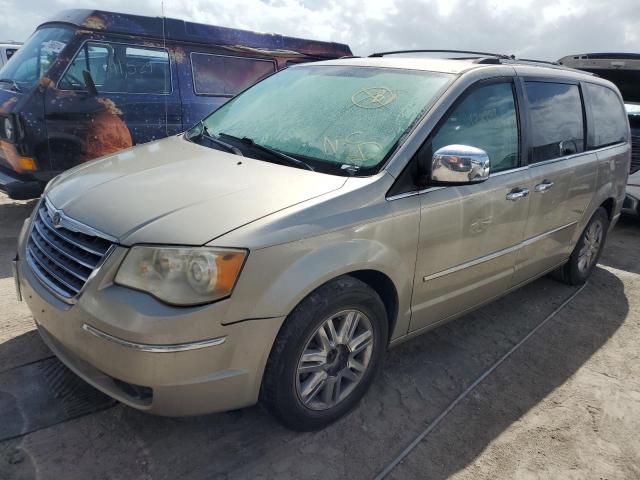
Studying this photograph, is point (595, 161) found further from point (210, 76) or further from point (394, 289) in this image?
point (210, 76)

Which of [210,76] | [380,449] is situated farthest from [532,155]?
[210,76]

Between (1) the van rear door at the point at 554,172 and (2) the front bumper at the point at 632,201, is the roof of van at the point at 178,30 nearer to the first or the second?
(1) the van rear door at the point at 554,172

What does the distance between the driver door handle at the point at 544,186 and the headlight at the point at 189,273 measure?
7.22 ft

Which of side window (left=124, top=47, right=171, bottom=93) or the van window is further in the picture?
side window (left=124, top=47, right=171, bottom=93)

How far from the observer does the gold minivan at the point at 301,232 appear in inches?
80.8

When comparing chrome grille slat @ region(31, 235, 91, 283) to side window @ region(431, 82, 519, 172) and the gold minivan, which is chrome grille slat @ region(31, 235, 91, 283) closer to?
the gold minivan

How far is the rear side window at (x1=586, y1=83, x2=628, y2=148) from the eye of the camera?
13.8 ft

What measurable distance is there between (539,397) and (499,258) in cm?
83

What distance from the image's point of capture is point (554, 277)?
473cm

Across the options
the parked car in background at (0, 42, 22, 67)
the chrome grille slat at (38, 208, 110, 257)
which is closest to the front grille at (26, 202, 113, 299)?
the chrome grille slat at (38, 208, 110, 257)

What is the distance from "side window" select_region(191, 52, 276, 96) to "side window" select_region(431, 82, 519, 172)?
371 centimetres

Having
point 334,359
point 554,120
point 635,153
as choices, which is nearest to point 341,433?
point 334,359

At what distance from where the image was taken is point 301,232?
7.18 feet

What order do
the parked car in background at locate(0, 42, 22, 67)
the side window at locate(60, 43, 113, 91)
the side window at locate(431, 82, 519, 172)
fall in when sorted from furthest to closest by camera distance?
the parked car in background at locate(0, 42, 22, 67), the side window at locate(60, 43, 113, 91), the side window at locate(431, 82, 519, 172)
